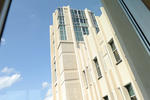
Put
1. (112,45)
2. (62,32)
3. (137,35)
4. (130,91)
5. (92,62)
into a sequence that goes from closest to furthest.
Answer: (137,35) < (130,91) < (112,45) < (92,62) < (62,32)

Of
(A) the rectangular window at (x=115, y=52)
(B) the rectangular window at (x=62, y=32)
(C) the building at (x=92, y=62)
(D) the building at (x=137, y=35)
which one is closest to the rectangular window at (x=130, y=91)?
(C) the building at (x=92, y=62)

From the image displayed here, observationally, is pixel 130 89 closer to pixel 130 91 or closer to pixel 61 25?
pixel 130 91

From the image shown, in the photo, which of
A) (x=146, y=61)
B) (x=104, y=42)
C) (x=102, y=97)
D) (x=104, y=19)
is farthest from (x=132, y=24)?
(x=102, y=97)

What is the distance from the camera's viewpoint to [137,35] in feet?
5.68

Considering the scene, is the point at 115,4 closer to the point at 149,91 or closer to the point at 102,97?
the point at 149,91

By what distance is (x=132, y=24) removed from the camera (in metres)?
1.80

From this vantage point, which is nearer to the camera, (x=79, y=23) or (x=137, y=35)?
(x=137, y=35)

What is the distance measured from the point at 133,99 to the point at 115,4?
19.7 feet

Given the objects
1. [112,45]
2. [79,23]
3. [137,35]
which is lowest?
[137,35]

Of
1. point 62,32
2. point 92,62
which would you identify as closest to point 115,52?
point 92,62

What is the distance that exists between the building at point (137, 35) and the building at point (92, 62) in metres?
0.73

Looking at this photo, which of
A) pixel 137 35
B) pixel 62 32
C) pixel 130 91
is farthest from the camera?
pixel 62 32

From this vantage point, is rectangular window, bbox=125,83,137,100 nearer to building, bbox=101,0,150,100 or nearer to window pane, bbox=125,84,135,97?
window pane, bbox=125,84,135,97

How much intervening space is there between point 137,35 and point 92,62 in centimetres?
904
